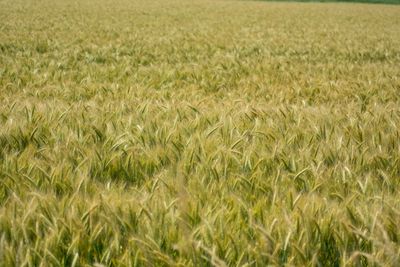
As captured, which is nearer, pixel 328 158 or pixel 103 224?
pixel 103 224

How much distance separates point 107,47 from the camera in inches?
343

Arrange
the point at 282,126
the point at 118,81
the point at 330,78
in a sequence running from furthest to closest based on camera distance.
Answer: the point at 330,78 → the point at 118,81 → the point at 282,126

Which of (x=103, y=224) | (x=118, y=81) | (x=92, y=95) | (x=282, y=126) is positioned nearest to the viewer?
(x=103, y=224)

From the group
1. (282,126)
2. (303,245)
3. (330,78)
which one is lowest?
(330,78)

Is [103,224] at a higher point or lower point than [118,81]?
higher

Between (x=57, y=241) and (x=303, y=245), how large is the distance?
77 cm

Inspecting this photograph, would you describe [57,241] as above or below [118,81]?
above

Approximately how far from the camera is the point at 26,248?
3.97 ft

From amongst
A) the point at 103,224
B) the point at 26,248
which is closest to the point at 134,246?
the point at 103,224

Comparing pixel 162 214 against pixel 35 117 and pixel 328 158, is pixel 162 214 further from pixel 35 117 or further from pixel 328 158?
pixel 35 117

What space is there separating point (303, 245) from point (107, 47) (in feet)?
27.0

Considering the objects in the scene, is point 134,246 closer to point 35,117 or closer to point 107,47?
point 35,117

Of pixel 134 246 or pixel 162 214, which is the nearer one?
pixel 134 246

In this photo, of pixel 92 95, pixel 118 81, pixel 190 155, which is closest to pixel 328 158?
pixel 190 155
